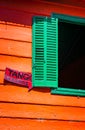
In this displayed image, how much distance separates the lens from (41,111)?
14.9ft

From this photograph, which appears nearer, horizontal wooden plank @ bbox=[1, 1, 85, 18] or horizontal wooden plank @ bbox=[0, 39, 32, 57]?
horizontal wooden plank @ bbox=[0, 39, 32, 57]

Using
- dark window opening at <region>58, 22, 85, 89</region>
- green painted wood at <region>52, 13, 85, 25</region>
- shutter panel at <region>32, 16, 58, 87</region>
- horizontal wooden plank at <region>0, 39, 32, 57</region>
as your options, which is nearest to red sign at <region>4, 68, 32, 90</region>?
shutter panel at <region>32, 16, 58, 87</region>

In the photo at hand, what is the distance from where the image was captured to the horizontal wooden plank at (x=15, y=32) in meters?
4.65

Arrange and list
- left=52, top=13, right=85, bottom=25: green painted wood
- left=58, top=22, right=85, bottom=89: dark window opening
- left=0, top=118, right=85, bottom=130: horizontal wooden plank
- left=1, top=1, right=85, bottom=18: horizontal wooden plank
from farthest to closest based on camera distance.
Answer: left=58, top=22, right=85, bottom=89: dark window opening
left=52, top=13, right=85, bottom=25: green painted wood
left=1, top=1, right=85, bottom=18: horizontal wooden plank
left=0, top=118, right=85, bottom=130: horizontal wooden plank

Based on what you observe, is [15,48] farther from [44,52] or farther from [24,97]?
[24,97]

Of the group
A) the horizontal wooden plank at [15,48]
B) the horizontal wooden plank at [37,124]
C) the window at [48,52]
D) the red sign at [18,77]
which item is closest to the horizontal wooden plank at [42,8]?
the window at [48,52]

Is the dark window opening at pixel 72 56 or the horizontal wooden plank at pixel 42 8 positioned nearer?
the horizontal wooden plank at pixel 42 8

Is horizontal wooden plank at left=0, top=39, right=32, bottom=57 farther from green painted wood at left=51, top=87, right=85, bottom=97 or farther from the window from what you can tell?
green painted wood at left=51, top=87, right=85, bottom=97

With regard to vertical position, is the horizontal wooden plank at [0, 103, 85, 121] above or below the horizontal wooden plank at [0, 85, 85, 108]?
below

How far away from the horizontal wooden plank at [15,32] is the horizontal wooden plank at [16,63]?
0.31 m

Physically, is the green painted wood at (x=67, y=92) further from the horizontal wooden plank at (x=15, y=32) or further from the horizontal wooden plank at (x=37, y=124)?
the horizontal wooden plank at (x=15, y=32)

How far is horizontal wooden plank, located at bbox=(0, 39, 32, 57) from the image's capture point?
181 inches

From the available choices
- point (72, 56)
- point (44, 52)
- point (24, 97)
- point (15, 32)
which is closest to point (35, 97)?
point (24, 97)

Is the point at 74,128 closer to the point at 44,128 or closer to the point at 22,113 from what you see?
the point at 44,128
